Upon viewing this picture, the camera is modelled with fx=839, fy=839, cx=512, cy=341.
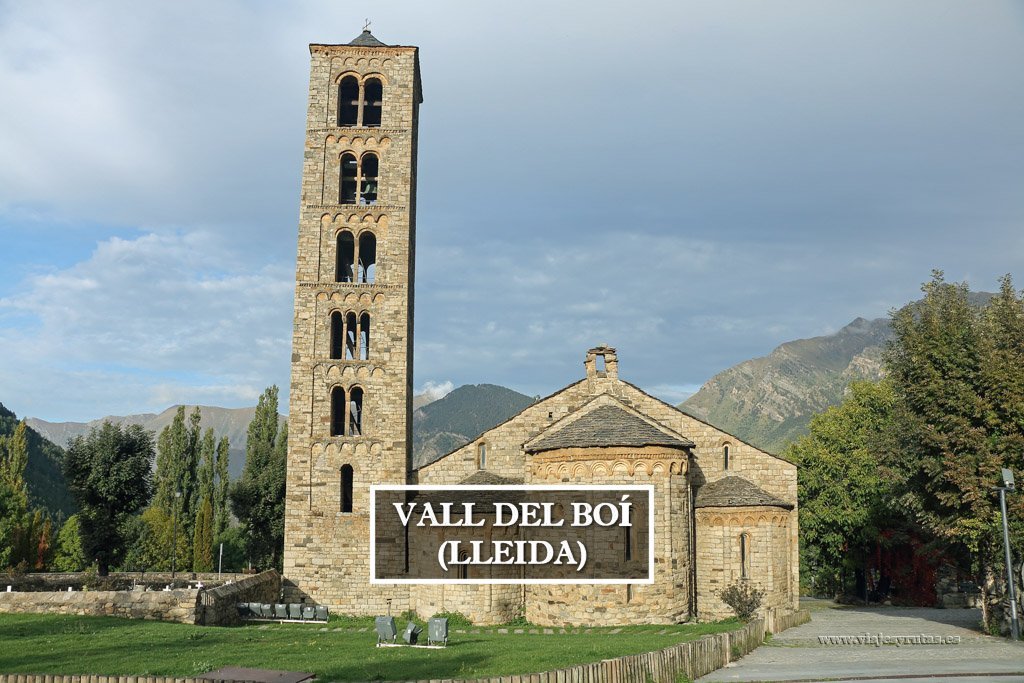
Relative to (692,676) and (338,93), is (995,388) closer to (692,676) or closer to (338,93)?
(692,676)

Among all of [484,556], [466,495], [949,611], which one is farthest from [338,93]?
[949,611]

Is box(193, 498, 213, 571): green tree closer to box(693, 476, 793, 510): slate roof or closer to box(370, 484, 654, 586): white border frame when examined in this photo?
box(370, 484, 654, 586): white border frame

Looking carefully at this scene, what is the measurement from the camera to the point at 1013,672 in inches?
756

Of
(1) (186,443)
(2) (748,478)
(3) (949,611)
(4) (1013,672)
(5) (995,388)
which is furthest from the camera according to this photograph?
(1) (186,443)

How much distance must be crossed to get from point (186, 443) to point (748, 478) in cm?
4622

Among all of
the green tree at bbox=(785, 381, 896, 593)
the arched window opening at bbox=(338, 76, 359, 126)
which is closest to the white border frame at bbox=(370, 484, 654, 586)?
the arched window opening at bbox=(338, 76, 359, 126)

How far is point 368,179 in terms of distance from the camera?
4194cm

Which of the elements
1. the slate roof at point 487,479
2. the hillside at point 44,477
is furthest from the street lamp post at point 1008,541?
the hillside at point 44,477

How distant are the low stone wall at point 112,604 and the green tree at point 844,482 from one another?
34.8 metres

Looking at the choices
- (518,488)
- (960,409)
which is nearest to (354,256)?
(518,488)

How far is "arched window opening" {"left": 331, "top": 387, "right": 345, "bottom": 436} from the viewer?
130 ft

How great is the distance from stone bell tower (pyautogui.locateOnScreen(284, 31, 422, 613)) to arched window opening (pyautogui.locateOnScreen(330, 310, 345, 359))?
2.3 inches

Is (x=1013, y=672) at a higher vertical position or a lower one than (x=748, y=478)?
lower

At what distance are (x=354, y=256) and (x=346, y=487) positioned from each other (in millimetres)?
11098
